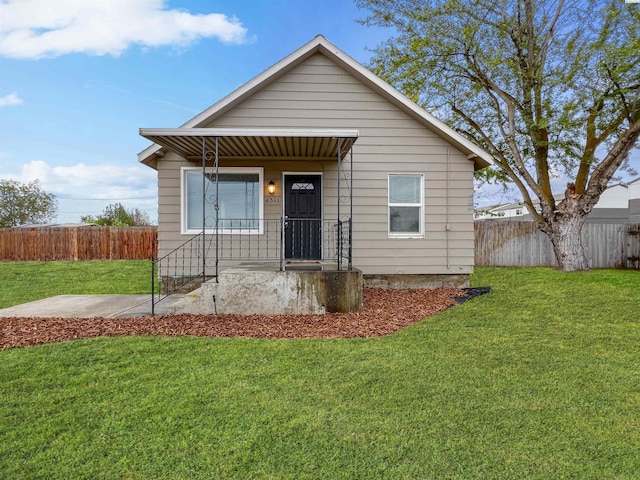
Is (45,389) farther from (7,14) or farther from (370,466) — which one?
(7,14)

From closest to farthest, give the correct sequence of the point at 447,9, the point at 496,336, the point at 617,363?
the point at 617,363 → the point at 496,336 → the point at 447,9

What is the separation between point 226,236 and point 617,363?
22.9ft

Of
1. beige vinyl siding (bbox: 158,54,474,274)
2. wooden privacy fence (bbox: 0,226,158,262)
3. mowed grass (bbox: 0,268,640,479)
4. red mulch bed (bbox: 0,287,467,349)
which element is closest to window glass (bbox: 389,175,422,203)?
beige vinyl siding (bbox: 158,54,474,274)

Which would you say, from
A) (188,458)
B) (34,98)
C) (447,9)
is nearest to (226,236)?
(188,458)

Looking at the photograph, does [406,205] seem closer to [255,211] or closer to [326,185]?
[326,185]

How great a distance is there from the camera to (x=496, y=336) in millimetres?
5000

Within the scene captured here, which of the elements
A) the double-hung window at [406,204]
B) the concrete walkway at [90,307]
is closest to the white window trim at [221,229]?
the concrete walkway at [90,307]

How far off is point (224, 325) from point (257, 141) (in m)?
3.46

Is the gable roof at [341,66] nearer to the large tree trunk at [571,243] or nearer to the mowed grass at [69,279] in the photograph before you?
the mowed grass at [69,279]

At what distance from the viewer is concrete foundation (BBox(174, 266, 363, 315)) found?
20.4 ft

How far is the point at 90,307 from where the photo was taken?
711 centimetres

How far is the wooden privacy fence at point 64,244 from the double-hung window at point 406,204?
1217 centimetres

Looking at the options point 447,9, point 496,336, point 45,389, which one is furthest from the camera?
point 447,9

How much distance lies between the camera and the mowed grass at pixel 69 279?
9367 mm
